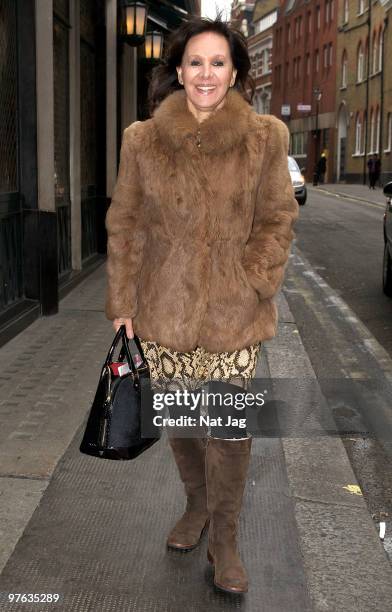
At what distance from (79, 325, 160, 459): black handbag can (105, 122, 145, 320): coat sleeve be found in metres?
0.12

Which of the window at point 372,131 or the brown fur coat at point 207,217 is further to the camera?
the window at point 372,131

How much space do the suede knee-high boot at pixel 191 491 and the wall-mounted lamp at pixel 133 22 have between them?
10271mm

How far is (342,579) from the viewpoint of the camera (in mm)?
3115

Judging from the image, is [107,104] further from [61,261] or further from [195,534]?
[195,534]

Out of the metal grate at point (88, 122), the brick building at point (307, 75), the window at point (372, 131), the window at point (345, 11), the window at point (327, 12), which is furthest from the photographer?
the window at point (327, 12)

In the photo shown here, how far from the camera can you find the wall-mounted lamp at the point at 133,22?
12594mm

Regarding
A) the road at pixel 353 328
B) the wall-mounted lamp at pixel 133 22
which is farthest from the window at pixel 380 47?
the wall-mounted lamp at pixel 133 22

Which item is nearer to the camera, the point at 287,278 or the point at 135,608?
the point at 135,608

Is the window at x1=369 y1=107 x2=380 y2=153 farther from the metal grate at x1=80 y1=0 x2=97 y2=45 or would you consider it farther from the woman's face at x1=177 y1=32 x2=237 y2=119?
the woman's face at x1=177 y1=32 x2=237 y2=119

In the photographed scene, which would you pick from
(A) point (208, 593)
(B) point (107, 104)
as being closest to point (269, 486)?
(A) point (208, 593)

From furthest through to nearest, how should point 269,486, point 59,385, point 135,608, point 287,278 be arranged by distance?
1. point 287,278
2. point 59,385
3. point 269,486
4. point 135,608

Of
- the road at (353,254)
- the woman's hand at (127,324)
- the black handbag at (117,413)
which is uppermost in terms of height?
the woman's hand at (127,324)

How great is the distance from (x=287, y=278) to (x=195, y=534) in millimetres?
8469

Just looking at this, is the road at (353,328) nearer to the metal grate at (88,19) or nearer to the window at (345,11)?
the metal grate at (88,19)
